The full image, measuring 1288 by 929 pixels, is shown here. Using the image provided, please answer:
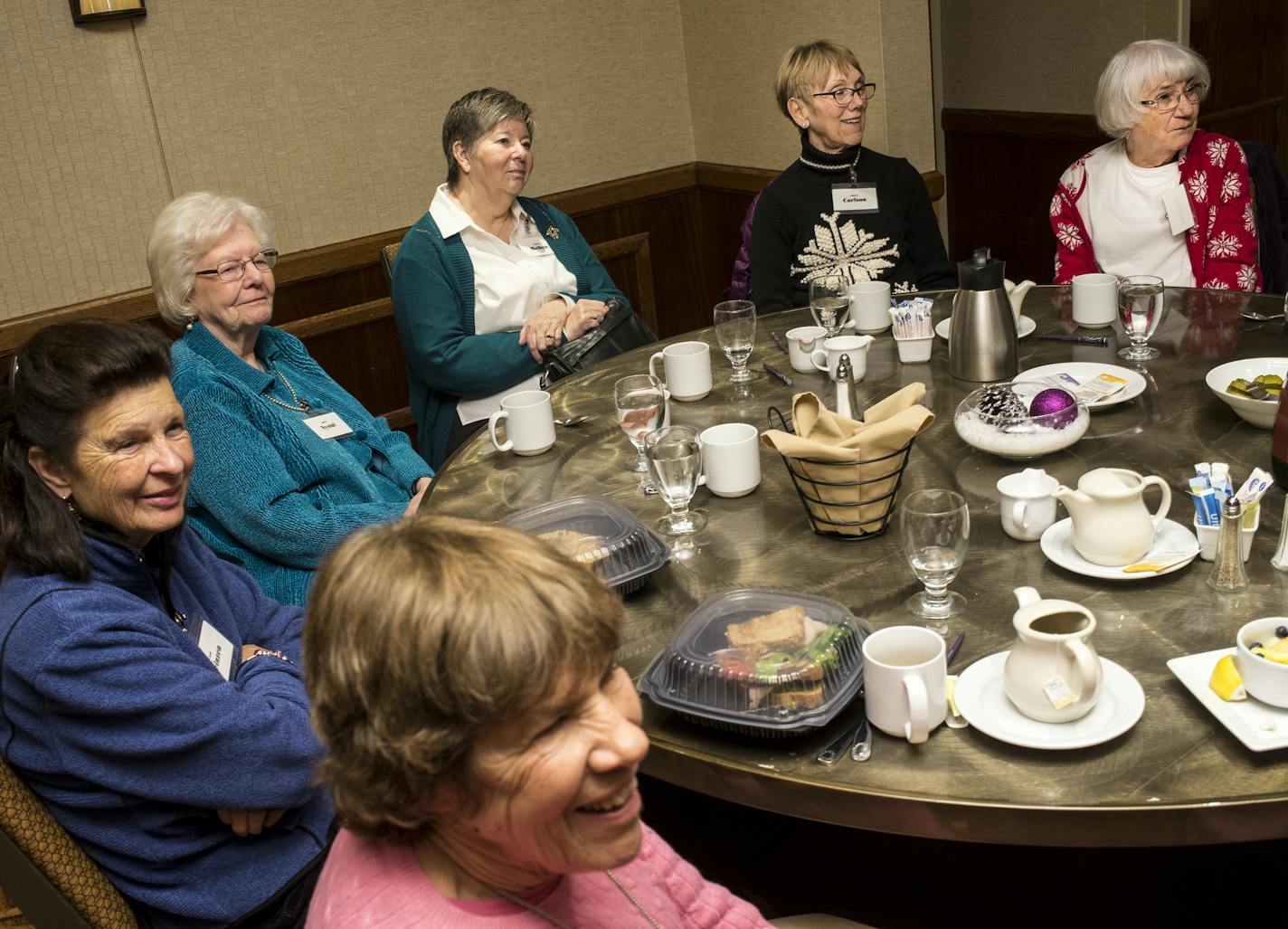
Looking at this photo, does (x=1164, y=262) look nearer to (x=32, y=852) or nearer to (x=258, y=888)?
(x=258, y=888)

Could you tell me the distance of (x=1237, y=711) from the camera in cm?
135

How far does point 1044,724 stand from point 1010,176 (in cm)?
514

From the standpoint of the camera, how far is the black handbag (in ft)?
10.4

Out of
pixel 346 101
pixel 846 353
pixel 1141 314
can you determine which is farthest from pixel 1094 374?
pixel 346 101

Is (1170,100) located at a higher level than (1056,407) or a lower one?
higher

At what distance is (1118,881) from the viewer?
1.98m

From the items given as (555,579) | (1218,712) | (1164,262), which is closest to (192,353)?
(555,579)

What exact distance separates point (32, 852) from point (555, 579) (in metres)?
0.96

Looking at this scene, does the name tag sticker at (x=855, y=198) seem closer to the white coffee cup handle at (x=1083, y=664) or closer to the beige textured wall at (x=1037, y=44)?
the beige textured wall at (x=1037, y=44)

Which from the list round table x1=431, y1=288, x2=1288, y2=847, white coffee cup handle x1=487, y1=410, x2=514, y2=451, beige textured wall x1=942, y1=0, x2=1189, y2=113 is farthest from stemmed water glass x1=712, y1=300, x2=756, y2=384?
beige textured wall x1=942, y1=0, x2=1189, y2=113

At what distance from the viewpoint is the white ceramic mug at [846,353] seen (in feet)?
8.44

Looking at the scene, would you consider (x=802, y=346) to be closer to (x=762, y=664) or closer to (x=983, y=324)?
(x=983, y=324)

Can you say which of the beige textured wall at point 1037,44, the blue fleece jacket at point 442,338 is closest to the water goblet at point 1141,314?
the blue fleece jacket at point 442,338

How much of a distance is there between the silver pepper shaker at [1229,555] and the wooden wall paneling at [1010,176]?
4.29 meters
